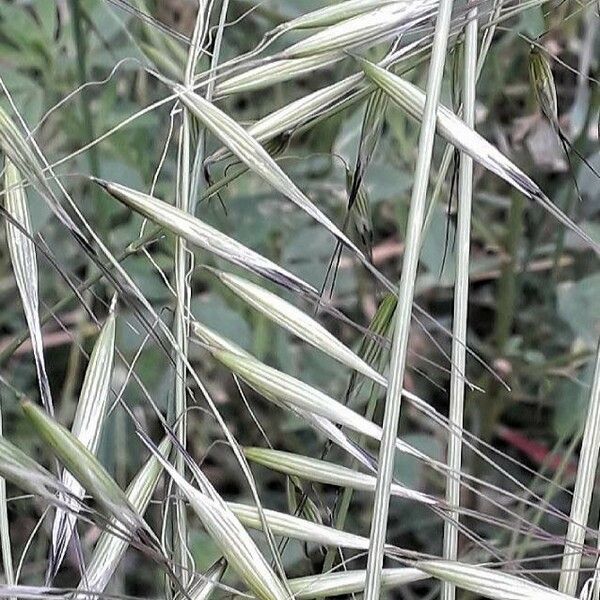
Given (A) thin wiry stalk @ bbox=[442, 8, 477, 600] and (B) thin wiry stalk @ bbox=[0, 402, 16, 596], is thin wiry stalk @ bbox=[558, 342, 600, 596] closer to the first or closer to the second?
(A) thin wiry stalk @ bbox=[442, 8, 477, 600]

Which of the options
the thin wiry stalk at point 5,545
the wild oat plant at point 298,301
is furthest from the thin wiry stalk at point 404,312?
the thin wiry stalk at point 5,545

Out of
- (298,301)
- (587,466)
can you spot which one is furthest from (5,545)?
(298,301)

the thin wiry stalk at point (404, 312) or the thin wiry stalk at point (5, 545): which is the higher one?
the thin wiry stalk at point (404, 312)

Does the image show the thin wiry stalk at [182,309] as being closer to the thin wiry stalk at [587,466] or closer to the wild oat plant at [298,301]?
the wild oat plant at [298,301]

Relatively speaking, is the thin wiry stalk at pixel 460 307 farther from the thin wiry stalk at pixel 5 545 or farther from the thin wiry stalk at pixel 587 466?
the thin wiry stalk at pixel 5 545

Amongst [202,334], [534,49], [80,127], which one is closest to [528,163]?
[80,127]

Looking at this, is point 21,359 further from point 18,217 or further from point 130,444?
Result: point 18,217

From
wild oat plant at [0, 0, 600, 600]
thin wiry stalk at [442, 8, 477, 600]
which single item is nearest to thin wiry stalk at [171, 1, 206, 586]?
wild oat plant at [0, 0, 600, 600]
